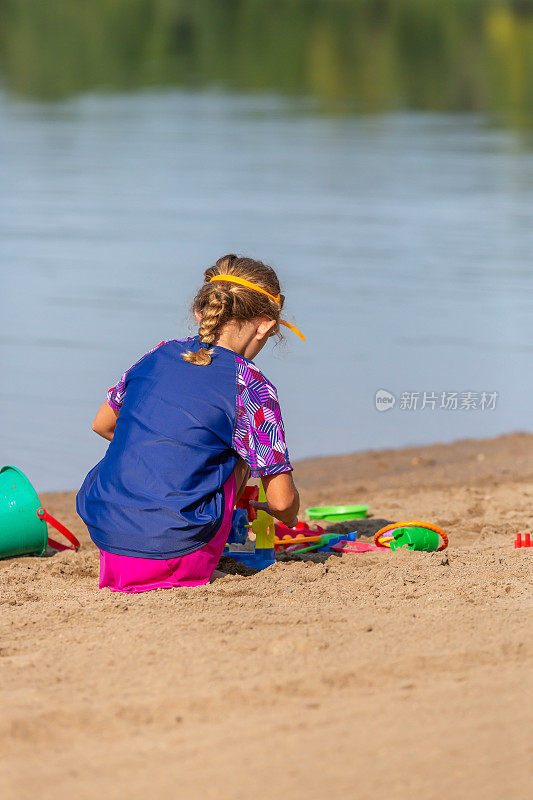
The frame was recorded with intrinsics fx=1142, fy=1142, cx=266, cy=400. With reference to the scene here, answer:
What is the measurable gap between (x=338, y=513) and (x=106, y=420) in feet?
4.99

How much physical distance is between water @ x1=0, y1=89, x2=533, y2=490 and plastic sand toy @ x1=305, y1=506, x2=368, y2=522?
1.43 meters

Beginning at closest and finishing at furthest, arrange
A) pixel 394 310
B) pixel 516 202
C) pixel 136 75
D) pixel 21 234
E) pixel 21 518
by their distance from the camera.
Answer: pixel 21 518
pixel 394 310
pixel 21 234
pixel 516 202
pixel 136 75

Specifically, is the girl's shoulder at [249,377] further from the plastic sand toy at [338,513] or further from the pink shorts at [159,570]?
the plastic sand toy at [338,513]

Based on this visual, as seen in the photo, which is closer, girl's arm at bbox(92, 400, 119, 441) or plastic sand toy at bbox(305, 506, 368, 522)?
girl's arm at bbox(92, 400, 119, 441)

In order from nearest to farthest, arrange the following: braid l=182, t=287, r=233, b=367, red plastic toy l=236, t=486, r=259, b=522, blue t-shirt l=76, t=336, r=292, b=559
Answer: blue t-shirt l=76, t=336, r=292, b=559
braid l=182, t=287, r=233, b=367
red plastic toy l=236, t=486, r=259, b=522

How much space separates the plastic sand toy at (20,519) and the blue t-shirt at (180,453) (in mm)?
655

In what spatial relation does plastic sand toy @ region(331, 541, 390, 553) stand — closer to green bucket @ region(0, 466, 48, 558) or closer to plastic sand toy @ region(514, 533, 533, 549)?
plastic sand toy @ region(514, 533, 533, 549)

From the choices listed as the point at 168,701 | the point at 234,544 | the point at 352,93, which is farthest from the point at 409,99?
the point at 168,701

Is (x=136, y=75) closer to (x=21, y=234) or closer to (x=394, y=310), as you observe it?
(x=21, y=234)

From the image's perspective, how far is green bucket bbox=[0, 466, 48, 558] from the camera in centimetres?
455

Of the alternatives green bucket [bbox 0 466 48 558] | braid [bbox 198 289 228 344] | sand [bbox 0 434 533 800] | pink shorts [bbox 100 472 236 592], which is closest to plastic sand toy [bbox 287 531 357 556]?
sand [bbox 0 434 533 800]

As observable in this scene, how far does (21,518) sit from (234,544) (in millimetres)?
859

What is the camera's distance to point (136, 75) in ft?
117

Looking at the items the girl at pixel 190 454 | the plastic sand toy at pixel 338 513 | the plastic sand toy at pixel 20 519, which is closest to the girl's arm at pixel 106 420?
the girl at pixel 190 454
